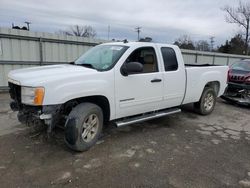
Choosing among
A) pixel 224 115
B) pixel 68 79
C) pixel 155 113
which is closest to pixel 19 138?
pixel 68 79

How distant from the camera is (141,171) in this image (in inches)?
137

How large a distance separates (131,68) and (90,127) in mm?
1318

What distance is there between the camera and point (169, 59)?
5.38m

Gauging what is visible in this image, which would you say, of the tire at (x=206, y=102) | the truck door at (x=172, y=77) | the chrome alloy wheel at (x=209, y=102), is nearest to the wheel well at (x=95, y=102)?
the truck door at (x=172, y=77)

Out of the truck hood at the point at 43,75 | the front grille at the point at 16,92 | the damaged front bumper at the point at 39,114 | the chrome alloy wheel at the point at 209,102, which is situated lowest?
the chrome alloy wheel at the point at 209,102

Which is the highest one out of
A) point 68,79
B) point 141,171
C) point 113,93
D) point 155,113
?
point 68,79

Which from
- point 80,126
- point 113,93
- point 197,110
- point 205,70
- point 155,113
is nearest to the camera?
point 80,126

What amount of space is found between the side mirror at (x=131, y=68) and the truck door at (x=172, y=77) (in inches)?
41.5

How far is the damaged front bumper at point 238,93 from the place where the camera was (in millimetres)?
8141

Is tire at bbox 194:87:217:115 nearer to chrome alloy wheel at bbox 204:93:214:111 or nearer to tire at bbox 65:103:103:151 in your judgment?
chrome alloy wheel at bbox 204:93:214:111

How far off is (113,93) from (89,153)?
3.79ft

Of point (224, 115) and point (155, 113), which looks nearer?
point (155, 113)

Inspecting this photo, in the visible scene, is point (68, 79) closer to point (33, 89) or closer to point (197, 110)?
point (33, 89)

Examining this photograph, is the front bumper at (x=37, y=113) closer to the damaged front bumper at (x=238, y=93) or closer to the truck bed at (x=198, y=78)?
the truck bed at (x=198, y=78)
